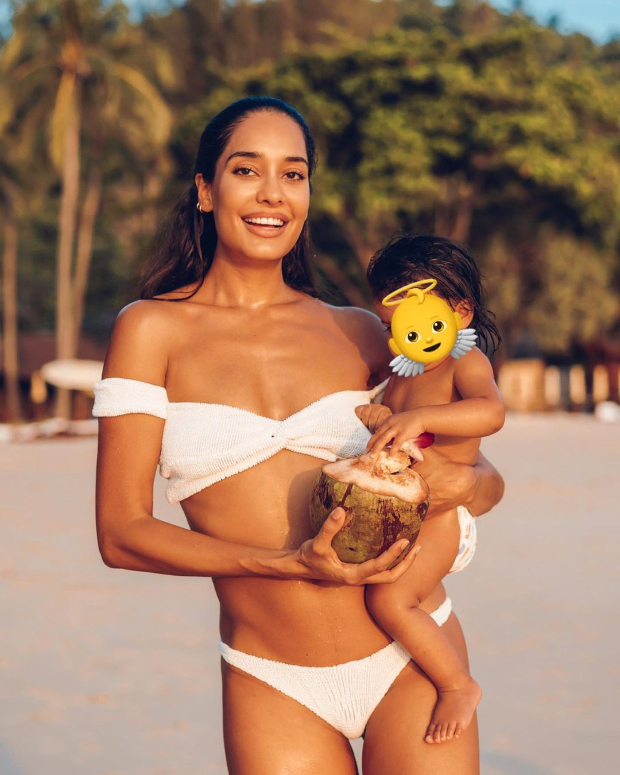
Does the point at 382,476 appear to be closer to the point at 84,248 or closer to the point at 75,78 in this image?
the point at 75,78

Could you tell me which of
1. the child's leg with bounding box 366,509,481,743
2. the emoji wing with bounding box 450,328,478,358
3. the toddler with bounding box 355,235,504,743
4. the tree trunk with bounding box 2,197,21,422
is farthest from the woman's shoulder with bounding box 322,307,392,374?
the tree trunk with bounding box 2,197,21,422

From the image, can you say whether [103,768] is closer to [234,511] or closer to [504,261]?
[234,511]

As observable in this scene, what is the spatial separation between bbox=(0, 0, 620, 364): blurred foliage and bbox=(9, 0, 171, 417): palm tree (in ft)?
0.26

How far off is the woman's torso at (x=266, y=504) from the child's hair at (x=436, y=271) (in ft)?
1.12

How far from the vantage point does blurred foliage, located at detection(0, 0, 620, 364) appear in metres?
29.1

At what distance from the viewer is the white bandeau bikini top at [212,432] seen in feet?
8.70

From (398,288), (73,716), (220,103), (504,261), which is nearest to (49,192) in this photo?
(220,103)

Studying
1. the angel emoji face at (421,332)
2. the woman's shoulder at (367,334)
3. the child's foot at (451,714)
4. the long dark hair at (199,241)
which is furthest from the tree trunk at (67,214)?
the child's foot at (451,714)

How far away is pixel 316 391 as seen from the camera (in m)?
2.82

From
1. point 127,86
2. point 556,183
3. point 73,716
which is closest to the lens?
point 73,716

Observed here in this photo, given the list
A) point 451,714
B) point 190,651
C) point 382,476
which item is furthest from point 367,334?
point 190,651

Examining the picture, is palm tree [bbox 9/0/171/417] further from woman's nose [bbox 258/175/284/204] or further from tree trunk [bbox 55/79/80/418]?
woman's nose [bbox 258/175/284/204]

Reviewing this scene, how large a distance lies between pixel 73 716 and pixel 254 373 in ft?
14.8

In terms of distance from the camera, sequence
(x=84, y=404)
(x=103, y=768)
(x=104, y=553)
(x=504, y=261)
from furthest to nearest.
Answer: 1. (x=84, y=404)
2. (x=504, y=261)
3. (x=103, y=768)
4. (x=104, y=553)
